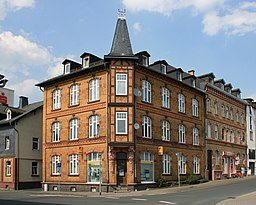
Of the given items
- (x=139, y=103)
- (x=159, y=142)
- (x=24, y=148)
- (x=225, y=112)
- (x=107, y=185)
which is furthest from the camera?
(x=225, y=112)

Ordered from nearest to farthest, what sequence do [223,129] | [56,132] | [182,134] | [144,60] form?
[144,60], [56,132], [182,134], [223,129]

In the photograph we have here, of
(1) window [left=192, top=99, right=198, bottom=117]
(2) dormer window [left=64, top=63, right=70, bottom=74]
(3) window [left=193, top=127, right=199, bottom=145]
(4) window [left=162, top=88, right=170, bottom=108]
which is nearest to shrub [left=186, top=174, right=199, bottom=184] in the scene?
(3) window [left=193, top=127, right=199, bottom=145]

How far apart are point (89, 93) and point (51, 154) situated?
8322 mm

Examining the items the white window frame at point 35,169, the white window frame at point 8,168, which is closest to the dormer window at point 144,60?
the white window frame at point 35,169

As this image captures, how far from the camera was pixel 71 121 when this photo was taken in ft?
130

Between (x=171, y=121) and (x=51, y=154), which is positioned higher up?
(x=171, y=121)

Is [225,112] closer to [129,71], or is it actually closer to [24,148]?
[129,71]

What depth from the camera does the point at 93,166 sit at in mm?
36531

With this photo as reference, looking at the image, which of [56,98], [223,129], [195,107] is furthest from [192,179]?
[56,98]

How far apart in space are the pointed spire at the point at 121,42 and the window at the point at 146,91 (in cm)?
348

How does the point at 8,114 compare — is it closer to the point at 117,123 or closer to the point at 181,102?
the point at 117,123

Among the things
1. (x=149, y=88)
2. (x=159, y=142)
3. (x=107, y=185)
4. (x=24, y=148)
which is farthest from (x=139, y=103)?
(x=24, y=148)

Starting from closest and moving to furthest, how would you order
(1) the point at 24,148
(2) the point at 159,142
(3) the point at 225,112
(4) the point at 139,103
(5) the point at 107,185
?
(5) the point at 107,185
(4) the point at 139,103
(2) the point at 159,142
(1) the point at 24,148
(3) the point at 225,112

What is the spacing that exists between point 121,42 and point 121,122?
746 cm
